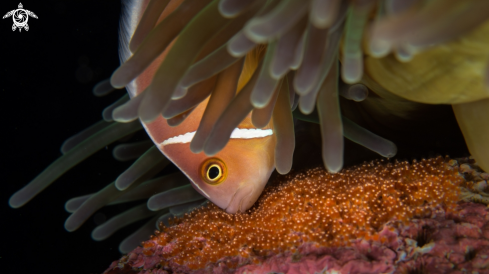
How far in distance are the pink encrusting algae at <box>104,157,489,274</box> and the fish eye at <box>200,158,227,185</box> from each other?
17cm

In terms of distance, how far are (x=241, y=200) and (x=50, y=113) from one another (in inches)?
92.0

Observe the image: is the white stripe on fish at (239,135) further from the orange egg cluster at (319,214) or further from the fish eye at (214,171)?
the orange egg cluster at (319,214)

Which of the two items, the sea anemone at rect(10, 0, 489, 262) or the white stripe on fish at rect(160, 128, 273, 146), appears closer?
the sea anemone at rect(10, 0, 489, 262)

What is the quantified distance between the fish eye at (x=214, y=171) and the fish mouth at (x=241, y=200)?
0.38 feet

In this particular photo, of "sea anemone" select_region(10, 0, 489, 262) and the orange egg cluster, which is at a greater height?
"sea anemone" select_region(10, 0, 489, 262)

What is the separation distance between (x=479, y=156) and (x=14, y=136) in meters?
3.43

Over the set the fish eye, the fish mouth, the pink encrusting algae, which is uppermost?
the fish eye

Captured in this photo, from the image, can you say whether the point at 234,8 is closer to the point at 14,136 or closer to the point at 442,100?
the point at 442,100

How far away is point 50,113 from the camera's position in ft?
10.3

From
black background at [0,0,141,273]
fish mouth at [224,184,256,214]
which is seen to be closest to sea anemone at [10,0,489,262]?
fish mouth at [224,184,256,214]

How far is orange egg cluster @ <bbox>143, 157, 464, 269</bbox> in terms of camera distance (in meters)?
1.26

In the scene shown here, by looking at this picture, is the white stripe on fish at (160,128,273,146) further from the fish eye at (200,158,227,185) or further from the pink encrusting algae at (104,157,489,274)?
the pink encrusting algae at (104,157,489,274)

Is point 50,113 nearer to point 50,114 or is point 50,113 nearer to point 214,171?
point 50,114

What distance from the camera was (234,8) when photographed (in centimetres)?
107
